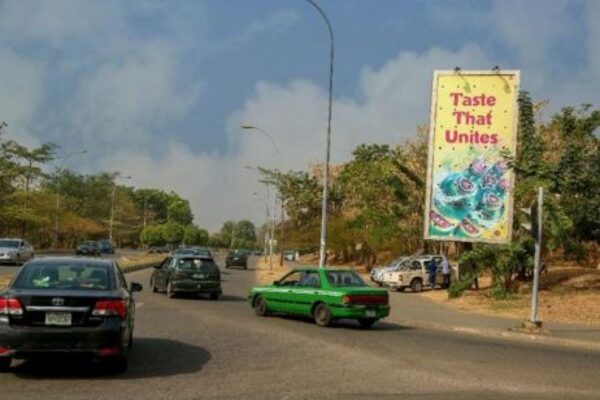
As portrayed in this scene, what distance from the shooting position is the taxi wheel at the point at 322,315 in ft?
63.5

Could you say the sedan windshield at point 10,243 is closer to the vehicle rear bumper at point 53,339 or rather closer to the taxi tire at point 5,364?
the taxi tire at point 5,364

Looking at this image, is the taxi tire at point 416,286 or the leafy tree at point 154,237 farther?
A: the leafy tree at point 154,237

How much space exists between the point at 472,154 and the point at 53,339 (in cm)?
2186

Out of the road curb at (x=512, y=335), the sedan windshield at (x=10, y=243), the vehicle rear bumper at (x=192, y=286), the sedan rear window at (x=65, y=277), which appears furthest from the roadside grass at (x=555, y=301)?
the sedan windshield at (x=10, y=243)

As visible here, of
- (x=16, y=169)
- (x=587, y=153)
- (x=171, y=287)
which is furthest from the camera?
(x=16, y=169)

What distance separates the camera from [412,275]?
39781 mm

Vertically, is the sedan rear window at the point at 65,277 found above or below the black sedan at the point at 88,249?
above

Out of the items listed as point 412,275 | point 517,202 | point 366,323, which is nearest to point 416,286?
point 412,275

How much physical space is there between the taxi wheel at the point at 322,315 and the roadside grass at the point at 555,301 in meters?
7.89

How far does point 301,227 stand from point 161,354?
79.7m

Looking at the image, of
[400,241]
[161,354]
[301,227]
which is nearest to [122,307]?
[161,354]

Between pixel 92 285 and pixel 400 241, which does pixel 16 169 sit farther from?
pixel 92 285

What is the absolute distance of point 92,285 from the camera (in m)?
11.0

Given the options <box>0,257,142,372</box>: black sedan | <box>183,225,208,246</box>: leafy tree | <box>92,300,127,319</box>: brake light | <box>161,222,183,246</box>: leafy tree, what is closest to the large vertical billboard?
<box>92,300,127,319</box>: brake light
